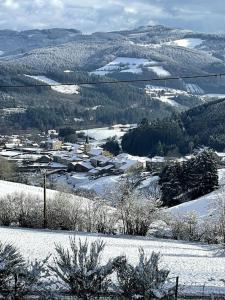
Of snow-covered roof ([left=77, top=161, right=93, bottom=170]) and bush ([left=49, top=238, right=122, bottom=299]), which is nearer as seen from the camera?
bush ([left=49, top=238, right=122, bottom=299])

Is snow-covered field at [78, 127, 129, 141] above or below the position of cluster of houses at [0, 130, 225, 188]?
above

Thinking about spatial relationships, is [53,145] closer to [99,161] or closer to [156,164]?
[99,161]

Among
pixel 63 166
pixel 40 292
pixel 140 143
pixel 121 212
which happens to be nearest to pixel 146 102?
pixel 140 143

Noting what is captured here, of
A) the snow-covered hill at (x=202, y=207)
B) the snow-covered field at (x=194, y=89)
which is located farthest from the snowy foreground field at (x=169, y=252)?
the snow-covered field at (x=194, y=89)

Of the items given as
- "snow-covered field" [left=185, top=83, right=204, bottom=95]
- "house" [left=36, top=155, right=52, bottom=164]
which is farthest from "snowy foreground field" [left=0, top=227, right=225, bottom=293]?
"snow-covered field" [left=185, top=83, right=204, bottom=95]

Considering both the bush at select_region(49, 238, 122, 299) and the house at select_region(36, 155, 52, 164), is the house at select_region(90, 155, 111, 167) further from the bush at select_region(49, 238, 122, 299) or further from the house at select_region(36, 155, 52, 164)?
the bush at select_region(49, 238, 122, 299)

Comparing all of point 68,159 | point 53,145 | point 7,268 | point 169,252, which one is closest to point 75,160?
point 68,159

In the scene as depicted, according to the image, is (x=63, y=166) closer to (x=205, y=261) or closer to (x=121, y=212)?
(x=121, y=212)

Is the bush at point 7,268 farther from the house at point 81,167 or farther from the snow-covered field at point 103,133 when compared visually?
the snow-covered field at point 103,133
